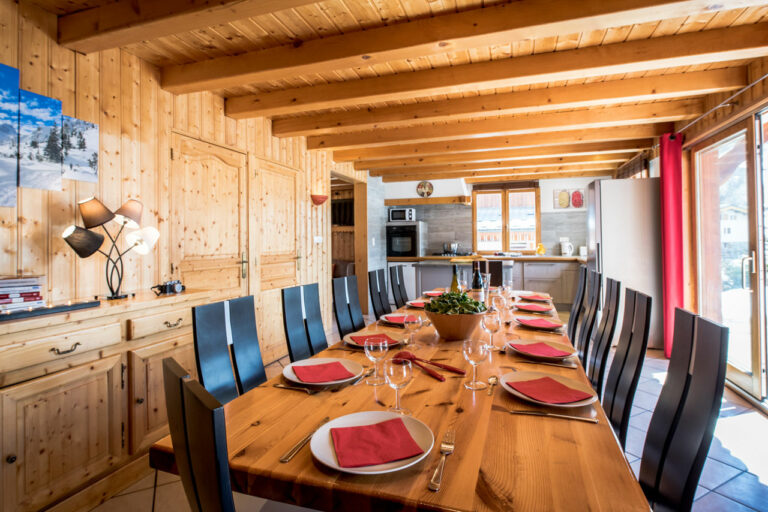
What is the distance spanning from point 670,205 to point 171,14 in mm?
4649

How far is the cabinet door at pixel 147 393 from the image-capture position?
211 cm

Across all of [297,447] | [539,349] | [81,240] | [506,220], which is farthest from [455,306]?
[506,220]

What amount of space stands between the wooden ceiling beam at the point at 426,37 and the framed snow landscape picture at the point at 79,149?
75 cm

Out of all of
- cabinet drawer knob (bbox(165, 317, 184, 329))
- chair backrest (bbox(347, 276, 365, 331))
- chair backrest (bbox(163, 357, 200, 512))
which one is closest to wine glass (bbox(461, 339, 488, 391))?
chair backrest (bbox(163, 357, 200, 512))

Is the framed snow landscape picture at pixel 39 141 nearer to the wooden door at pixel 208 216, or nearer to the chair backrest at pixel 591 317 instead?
the wooden door at pixel 208 216

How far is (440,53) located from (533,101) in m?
1.37

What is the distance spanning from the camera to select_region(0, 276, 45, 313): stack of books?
1.80 m

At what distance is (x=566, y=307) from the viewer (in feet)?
22.4

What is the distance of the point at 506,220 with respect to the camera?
8.03m

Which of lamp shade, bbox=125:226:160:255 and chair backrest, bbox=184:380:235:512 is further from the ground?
lamp shade, bbox=125:226:160:255

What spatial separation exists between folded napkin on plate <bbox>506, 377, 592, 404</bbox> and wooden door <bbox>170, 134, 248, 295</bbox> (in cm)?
278

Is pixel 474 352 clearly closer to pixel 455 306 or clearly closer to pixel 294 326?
pixel 455 306

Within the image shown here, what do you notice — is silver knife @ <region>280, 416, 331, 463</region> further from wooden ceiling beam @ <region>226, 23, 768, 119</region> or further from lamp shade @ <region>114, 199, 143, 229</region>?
wooden ceiling beam @ <region>226, 23, 768, 119</region>

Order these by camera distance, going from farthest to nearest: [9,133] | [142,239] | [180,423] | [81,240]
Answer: [142,239] → [81,240] → [9,133] → [180,423]
